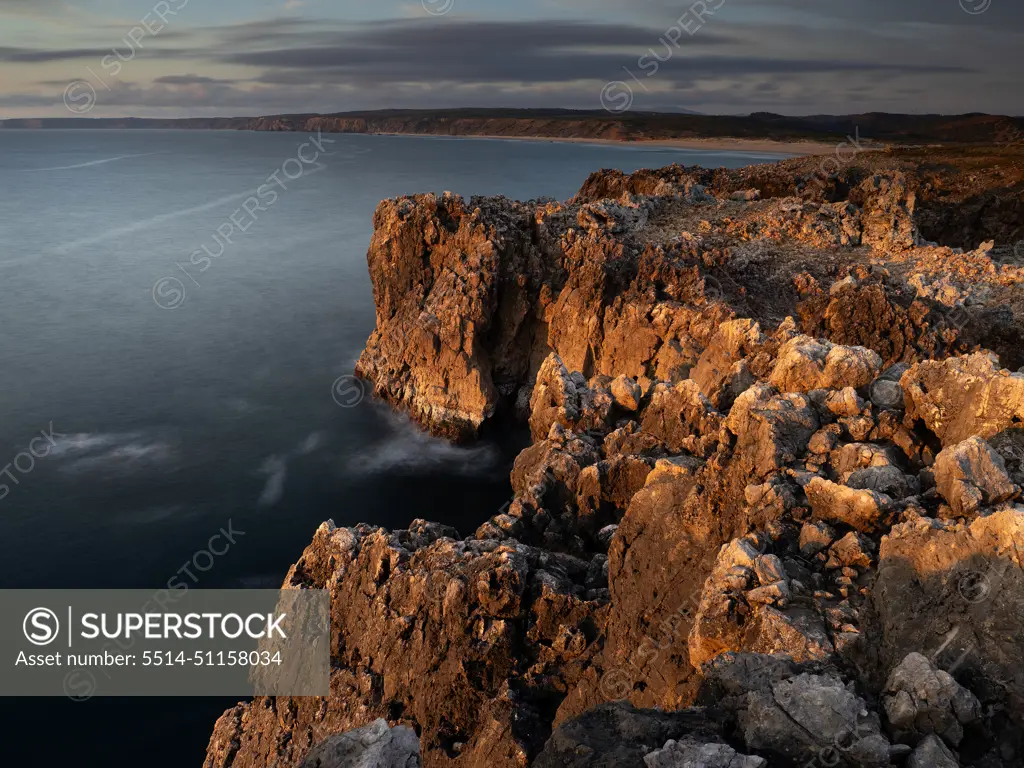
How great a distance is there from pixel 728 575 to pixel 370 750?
30.5 ft

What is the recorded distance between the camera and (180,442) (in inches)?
2013

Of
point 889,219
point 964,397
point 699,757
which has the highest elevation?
point 889,219

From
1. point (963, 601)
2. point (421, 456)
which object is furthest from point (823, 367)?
point (421, 456)

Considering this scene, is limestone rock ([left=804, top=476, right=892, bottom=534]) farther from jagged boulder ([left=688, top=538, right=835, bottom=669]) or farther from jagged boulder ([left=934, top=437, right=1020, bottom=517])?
jagged boulder ([left=688, top=538, right=835, bottom=669])

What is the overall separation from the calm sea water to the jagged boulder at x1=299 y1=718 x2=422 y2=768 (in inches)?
827

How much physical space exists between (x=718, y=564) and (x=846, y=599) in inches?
112

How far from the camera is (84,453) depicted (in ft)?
162

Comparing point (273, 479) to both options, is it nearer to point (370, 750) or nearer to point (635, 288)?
point (635, 288)

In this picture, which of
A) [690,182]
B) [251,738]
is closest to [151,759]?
[251,738]

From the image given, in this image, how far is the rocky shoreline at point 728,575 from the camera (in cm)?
1190

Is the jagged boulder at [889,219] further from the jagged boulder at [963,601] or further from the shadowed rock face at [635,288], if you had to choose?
the jagged boulder at [963,601]

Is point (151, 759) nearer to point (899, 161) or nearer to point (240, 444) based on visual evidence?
point (240, 444)

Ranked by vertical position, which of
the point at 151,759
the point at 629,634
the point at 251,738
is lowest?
the point at 151,759

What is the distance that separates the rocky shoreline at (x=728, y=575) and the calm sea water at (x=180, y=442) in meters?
9.18
